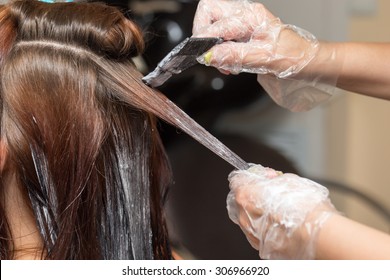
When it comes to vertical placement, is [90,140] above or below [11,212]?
above

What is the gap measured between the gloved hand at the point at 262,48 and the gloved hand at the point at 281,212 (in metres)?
0.24

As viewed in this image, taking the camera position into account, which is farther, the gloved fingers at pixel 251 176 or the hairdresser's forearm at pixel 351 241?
the gloved fingers at pixel 251 176

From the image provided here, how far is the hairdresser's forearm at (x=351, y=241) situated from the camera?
2.96 feet

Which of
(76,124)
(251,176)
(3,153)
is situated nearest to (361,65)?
(251,176)

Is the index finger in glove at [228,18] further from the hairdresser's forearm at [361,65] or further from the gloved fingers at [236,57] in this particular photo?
the hairdresser's forearm at [361,65]

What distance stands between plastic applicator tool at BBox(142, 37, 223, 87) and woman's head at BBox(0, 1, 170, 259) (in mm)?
27

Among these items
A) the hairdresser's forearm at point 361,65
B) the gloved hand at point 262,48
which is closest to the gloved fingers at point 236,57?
the gloved hand at point 262,48

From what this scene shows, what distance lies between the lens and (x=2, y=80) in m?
1.03

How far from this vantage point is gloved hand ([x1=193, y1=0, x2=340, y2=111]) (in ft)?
3.81

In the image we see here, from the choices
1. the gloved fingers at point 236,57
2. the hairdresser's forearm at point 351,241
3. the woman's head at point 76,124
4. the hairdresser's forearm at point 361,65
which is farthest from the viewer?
the hairdresser's forearm at point 361,65

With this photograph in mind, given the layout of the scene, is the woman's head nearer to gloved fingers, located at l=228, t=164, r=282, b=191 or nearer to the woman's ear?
the woman's ear

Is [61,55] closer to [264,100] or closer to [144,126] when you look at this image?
[144,126]
